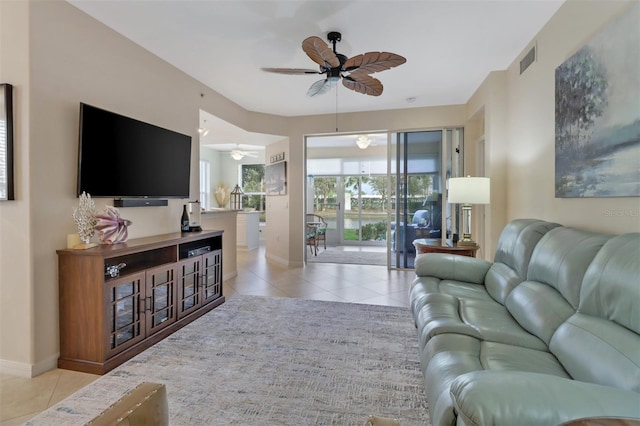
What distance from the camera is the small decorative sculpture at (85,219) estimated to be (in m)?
2.35

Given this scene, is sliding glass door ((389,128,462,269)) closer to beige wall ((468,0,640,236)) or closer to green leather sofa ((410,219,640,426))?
beige wall ((468,0,640,236))

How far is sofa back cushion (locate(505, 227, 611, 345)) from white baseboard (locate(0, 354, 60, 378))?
3.19 m

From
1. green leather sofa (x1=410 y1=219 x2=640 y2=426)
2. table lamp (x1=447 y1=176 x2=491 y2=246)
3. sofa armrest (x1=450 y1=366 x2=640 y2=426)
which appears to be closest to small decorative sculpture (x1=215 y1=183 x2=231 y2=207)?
table lamp (x1=447 y1=176 x2=491 y2=246)

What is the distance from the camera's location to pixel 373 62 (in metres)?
2.61

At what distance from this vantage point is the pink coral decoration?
2.45 m

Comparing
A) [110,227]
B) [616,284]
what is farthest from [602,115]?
[110,227]

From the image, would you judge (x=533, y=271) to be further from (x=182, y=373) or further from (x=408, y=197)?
(x=408, y=197)

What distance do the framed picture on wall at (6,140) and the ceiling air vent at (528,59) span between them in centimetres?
425

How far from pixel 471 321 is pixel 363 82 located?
231cm

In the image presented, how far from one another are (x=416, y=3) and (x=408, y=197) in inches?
136

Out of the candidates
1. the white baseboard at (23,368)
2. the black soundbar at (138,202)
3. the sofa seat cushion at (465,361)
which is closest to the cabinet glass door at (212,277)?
the black soundbar at (138,202)

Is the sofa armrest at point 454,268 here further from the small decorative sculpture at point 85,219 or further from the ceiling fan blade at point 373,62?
the small decorative sculpture at point 85,219

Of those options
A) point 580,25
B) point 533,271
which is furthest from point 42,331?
point 580,25

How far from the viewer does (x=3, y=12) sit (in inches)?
86.2
